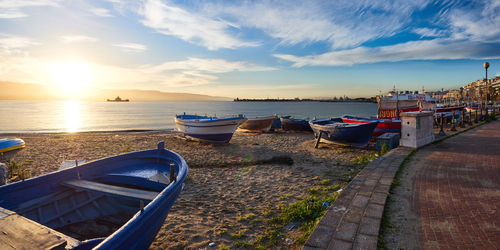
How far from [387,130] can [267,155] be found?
8.34 m

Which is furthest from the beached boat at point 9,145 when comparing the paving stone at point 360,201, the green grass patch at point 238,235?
the paving stone at point 360,201

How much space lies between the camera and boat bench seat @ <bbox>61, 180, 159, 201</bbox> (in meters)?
4.53

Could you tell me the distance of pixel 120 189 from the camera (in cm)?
495

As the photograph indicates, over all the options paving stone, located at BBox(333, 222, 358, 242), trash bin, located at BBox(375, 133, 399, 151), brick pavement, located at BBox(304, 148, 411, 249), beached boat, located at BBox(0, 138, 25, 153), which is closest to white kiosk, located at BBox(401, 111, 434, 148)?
trash bin, located at BBox(375, 133, 399, 151)

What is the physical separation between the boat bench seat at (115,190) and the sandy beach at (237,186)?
109 centimetres

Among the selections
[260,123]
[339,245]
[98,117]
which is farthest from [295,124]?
[98,117]

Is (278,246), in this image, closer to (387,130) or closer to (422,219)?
(422,219)

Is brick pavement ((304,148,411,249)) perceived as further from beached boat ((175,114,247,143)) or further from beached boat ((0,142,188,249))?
beached boat ((175,114,247,143))

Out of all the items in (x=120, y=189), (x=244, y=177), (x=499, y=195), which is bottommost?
(x=244, y=177)

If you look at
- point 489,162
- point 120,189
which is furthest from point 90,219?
point 489,162

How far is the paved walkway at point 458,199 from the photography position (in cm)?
388

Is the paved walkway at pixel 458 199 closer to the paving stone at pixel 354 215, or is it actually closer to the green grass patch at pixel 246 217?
the paving stone at pixel 354 215

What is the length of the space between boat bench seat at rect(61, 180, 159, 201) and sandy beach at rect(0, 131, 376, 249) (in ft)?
3.59

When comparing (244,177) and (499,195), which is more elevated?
(499,195)
